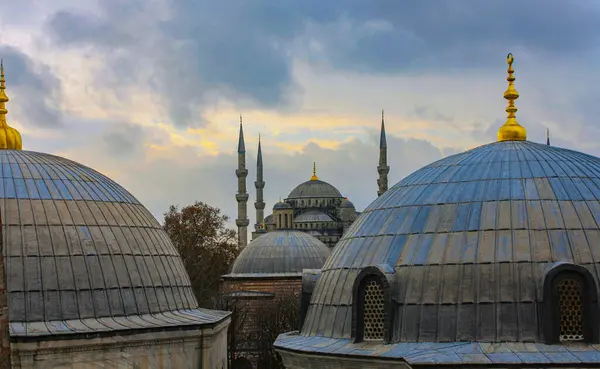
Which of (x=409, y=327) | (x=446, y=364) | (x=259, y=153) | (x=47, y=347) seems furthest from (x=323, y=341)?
(x=259, y=153)

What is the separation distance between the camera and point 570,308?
1625cm

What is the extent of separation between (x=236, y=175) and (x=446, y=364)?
8637 centimetres

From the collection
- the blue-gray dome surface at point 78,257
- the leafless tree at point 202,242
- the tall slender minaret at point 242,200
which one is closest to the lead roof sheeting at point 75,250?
the blue-gray dome surface at point 78,257

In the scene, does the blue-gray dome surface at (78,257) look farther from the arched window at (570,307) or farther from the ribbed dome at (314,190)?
the ribbed dome at (314,190)

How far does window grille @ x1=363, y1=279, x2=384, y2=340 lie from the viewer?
17.4 metres

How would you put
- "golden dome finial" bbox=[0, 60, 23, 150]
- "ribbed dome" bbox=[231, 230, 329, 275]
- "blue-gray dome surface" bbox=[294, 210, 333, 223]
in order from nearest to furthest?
"golden dome finial" bbox=[0, 60, 23, 150] → "ribbed dome" bbox=[231, 230, 329, 275] → "blue-gray dome surface" bbox=[294, 210, 333, 223]

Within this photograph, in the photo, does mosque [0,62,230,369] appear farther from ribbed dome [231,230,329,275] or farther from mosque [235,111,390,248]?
mosque [235,111,390,248]

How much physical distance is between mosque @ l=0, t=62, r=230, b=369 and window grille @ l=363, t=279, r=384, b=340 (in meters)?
4.81

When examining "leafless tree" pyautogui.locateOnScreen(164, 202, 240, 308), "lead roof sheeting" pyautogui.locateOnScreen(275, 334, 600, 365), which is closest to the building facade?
"leafless tree" pyautogui.locateOnScreen(164, 202, 240, 308)

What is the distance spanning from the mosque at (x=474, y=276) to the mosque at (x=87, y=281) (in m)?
3.01

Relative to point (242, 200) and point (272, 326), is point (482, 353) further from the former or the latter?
point (242, 200)

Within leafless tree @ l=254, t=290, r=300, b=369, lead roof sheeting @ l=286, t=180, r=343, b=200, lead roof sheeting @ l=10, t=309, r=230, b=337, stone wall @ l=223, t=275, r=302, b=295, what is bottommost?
leafless tree @ l=254, t=290, r=300, b=369

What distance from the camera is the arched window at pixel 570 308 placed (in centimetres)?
1619

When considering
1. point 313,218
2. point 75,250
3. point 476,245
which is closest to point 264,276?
point 75,250
